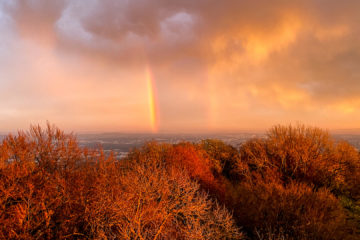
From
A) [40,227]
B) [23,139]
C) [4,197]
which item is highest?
[23,139]

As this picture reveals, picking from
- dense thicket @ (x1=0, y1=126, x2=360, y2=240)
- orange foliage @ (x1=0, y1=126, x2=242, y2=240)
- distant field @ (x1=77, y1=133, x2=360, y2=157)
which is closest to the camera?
orange foliage @ (x1=0, y1=126, x2=242, y2=240)

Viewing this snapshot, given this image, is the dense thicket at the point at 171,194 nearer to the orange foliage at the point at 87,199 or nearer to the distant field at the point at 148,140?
the orange foliage at the point at 87,199

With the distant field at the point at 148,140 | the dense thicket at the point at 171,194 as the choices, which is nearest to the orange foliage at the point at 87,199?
the dense thicket at the point at 171,194

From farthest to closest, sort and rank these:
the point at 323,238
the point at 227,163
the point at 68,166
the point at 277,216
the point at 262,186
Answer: the point at 227,163 < the point at 262,186 < the point at 68,166 < the point at 277,216 < the point at 323,238

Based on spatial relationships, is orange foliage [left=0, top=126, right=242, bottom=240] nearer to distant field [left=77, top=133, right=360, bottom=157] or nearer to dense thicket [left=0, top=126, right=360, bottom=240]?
dense thicket [left=0, top=126, right=360, bottom=240]

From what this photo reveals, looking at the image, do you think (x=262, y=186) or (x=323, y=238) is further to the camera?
(x=262, y=186)

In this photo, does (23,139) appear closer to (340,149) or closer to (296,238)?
(296,238)

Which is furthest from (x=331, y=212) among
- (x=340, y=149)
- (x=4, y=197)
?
(x=4, y=197)

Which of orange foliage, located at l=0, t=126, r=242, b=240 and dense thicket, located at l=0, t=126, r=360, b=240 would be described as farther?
dense thicket, located at l=0, t=126, r=360, b=240

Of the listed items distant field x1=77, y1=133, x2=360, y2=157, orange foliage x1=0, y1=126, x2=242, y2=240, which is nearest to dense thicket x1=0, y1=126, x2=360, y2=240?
orange foliage x1=0, y1=126, x2=242, y2=240
